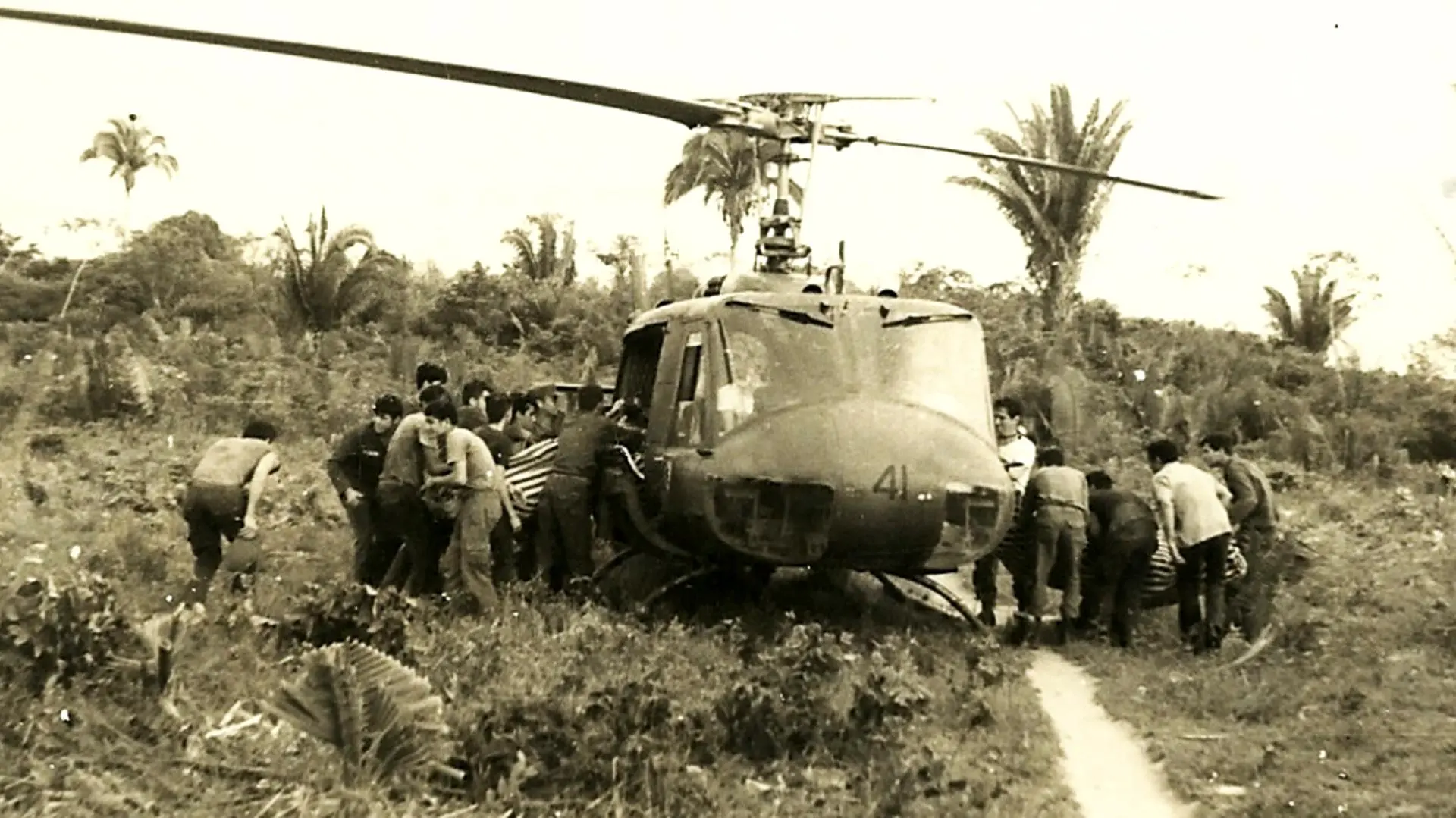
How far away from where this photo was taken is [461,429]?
29.0ft

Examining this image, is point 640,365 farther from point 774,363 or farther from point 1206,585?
point 1206,585

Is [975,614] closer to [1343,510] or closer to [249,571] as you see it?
[249,571]

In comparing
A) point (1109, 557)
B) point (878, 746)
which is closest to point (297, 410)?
point (1109, 557)

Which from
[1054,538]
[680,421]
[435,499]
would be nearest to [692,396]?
[680,421]

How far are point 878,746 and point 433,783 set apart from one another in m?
1.88

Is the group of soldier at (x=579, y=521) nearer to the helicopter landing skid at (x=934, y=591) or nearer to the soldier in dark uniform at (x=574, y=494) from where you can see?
the soldier in dark uniform at (x=574, y=494)

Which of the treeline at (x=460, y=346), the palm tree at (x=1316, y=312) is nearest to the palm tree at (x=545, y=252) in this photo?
the treeline at (x=460, y=346)

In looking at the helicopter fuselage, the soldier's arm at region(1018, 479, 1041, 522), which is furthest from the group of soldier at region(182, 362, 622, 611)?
the soldier's arm at region(1018, 479, 1041, 522)

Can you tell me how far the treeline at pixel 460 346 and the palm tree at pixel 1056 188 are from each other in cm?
140

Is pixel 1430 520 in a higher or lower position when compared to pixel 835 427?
lower

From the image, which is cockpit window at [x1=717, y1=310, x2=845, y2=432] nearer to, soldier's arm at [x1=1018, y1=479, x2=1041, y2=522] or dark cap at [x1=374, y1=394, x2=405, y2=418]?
soldier's arm at [x1=1018, y1=479, x2=1041, y2=522]

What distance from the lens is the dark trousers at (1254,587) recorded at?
30.7 ft

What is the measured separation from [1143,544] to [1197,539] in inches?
13.2

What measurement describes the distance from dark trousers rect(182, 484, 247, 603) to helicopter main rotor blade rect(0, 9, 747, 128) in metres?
3.03
